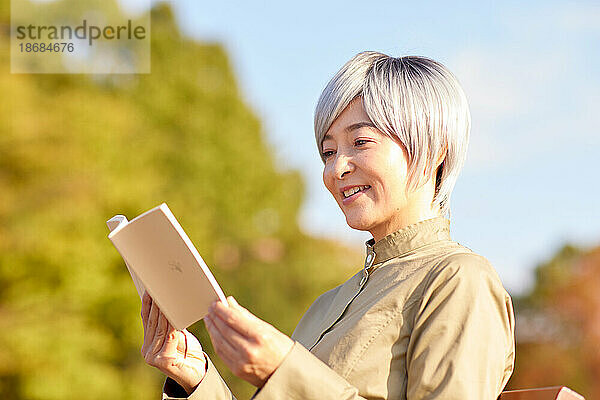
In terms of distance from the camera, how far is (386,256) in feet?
5.41

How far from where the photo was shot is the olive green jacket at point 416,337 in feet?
4.31

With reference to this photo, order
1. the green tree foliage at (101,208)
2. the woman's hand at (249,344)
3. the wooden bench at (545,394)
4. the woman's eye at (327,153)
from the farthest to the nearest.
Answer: the green tree foliage at (101,208) → the woman's eye at (327,153) → the wooden bench at (545,394) → the woman's hand at (249,344)

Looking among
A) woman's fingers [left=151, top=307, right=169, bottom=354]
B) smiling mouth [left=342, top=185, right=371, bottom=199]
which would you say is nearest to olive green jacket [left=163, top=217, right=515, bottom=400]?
smiling mouth [left=342, top=185, right=371, bottom=199]

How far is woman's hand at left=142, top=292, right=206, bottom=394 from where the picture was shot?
5.58 feet

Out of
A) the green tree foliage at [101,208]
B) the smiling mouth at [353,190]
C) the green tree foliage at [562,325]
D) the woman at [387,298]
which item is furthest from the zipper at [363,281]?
the green tree foliage at [562,325]

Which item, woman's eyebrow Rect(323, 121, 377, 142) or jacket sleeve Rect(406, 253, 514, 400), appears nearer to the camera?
jacket sleeve Rect(406, 253, 514, 400)

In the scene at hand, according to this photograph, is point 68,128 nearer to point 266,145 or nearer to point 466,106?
point 266,145

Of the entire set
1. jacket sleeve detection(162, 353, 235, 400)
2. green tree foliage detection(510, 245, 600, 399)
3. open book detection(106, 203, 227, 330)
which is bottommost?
green tree foliage detection(510, 245, 600, 399)

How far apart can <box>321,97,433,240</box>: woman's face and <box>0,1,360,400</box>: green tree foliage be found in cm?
1026

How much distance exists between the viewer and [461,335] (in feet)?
4.41

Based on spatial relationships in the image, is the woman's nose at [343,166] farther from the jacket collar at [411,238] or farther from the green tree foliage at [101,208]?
the green tree foliage at [101,208]

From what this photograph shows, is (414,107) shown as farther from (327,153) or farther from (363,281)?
(363,281)

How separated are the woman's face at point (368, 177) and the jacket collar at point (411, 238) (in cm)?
2

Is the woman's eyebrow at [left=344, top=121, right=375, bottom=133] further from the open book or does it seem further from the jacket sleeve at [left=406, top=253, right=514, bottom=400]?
the open book
